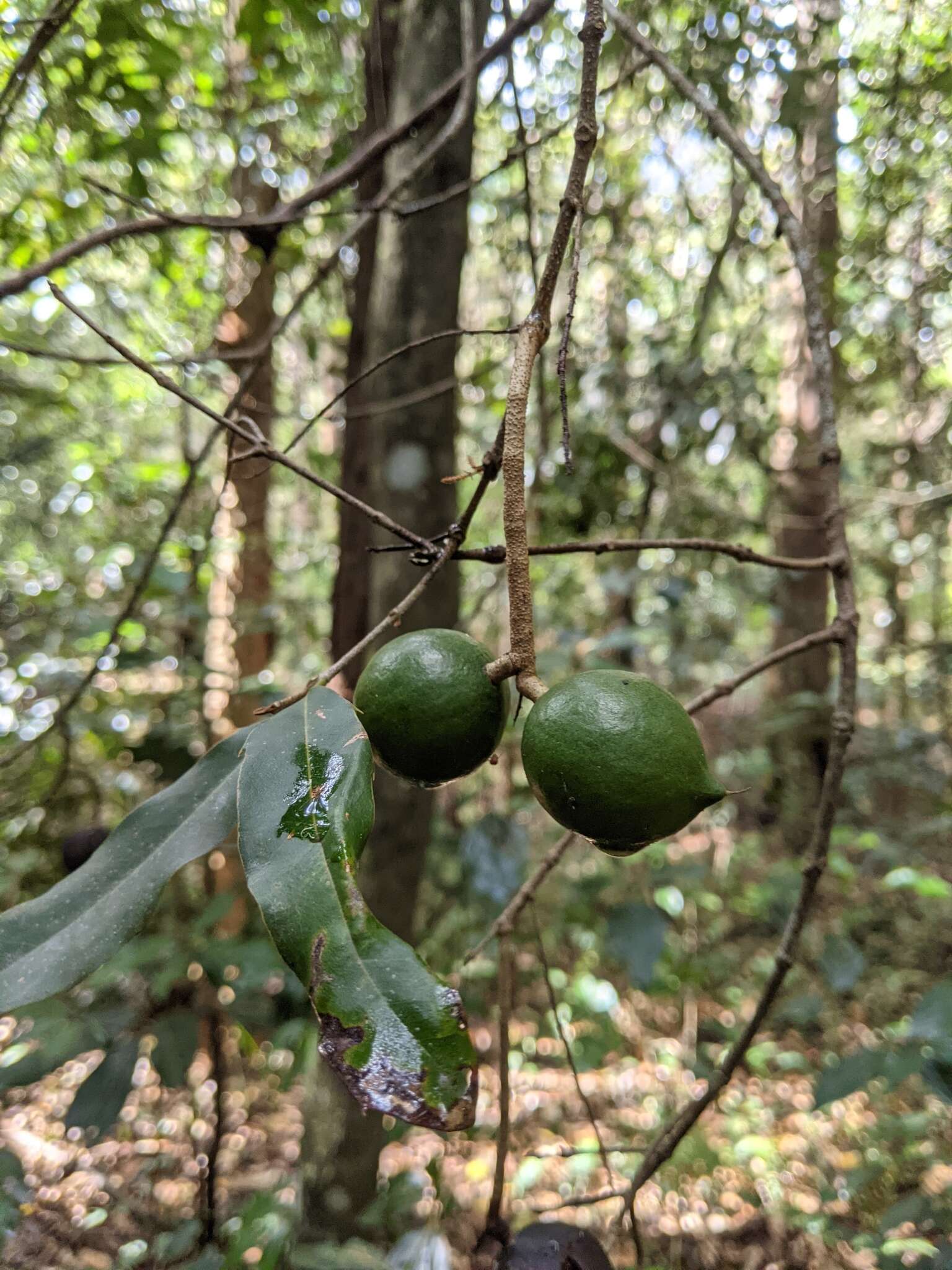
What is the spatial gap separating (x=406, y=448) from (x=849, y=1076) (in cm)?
185

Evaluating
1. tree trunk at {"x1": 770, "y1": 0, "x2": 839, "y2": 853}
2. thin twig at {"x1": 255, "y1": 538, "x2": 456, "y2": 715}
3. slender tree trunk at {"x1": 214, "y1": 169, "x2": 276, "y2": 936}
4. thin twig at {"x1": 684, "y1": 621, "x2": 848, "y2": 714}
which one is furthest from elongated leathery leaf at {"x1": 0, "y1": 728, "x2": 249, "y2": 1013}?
tree trunk at {"x1": 770, "y1": 0, "x2": 839, "y2": 853}

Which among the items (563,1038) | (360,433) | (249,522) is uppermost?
(360,433)

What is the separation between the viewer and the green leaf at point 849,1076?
5.24 feet

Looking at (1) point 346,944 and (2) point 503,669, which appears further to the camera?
(2) point 503,669

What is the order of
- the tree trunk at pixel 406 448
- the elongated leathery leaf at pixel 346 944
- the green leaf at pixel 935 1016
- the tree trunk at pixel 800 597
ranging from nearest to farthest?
the elongated leathery leaf at pixel 346 944, the green leaf at pixel 935 1016, the tree trunk at pixel 406 448, the tree trunk at pixel 800 597

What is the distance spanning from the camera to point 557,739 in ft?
2.65

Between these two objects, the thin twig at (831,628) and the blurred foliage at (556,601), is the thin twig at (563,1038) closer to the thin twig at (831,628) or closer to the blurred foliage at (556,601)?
the thin twig at (831,628)

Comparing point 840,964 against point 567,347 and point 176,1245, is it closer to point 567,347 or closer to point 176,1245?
point 176,1245

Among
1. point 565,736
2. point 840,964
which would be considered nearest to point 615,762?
point 565,736

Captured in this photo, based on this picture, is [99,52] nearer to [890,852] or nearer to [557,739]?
[557,739]

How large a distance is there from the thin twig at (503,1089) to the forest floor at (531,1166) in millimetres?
1278

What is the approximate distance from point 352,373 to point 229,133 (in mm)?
1179

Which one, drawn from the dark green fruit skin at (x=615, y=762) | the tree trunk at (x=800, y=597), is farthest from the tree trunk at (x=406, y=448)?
the tree trunk at (x=800, y=597)

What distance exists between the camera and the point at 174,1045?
1940 mm
